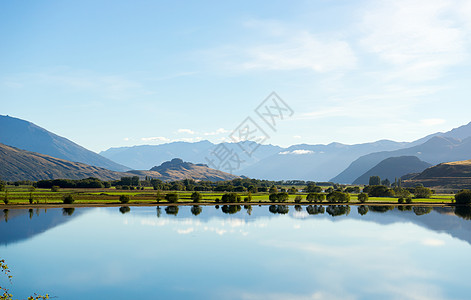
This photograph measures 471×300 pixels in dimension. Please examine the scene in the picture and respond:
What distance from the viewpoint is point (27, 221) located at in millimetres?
75438

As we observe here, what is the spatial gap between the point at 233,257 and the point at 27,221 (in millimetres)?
46903

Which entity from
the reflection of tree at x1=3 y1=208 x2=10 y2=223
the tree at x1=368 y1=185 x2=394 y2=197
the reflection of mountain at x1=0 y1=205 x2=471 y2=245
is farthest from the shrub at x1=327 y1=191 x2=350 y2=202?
the reflection of tree at x1=3 y1=208 x2=10 y2=223

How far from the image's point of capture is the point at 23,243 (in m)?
55.3

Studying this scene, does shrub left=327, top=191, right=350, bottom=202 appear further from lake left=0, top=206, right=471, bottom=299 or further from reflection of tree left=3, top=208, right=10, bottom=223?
reflection of tree left=3, top=208, right=10, bottom=223

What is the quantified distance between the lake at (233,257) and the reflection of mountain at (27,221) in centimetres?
19

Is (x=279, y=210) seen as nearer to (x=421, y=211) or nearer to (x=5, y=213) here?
(x=421, y=211)

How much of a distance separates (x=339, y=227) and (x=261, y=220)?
15.9 m

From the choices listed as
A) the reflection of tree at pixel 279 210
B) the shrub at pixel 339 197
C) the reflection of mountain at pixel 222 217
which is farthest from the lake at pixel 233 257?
the shrub at pixel 339 197

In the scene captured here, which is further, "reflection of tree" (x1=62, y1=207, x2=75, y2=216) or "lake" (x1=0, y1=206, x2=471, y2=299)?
"reflection of tree" (x1=62, y1=207, x2=75, y2=216)

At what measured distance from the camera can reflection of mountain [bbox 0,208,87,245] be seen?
6049 centimetres

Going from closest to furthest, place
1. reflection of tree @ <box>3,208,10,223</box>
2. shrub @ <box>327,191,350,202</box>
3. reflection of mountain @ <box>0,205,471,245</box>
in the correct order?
reflection of mountain @ <box>0,205,471,245</box> → reflection of tree @ <box>3,208,10,223</box> → shrub @ <box>327,191,350,202</box>

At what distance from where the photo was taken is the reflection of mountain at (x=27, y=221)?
198 ft

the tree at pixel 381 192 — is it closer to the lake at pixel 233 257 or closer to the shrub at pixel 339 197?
the shrub at pixel 339 197

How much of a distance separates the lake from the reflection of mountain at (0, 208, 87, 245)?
7.6 inches
